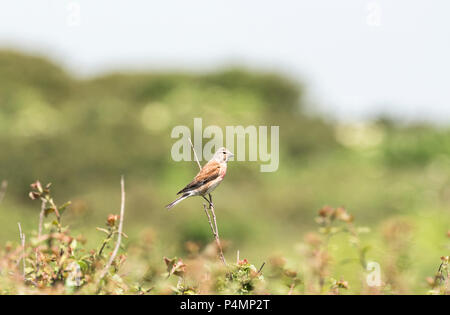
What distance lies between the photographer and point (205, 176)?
3545 millimetres

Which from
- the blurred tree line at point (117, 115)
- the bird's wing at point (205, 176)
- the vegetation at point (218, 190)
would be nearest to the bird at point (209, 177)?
the bird's wing at point (205, 176)

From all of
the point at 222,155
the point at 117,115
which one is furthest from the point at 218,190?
the point at 222,155

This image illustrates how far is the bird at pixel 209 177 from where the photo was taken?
11.6ft

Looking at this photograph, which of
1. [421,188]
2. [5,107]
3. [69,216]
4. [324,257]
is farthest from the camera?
[5,107]

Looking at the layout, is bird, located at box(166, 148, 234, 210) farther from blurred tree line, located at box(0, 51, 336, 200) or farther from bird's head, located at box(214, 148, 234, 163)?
blurred tree line, located at box(0, 51, 336, 200)

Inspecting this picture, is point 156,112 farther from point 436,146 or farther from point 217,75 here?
point 436,146

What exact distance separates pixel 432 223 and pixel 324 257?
1308 centimetres

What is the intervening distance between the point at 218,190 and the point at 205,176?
14736 millimetres

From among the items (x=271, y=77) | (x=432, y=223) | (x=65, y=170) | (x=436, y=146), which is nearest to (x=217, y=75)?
(x=271, y=77)

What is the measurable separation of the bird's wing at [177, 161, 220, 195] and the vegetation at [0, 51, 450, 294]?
365mm

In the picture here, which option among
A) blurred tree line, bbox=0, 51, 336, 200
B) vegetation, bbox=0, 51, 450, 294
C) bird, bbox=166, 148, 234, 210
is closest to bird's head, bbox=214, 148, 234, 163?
bird, bbox=166, 148, 234, 210

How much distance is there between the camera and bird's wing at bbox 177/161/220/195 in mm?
3518

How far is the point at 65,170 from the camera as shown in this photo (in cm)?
2064
